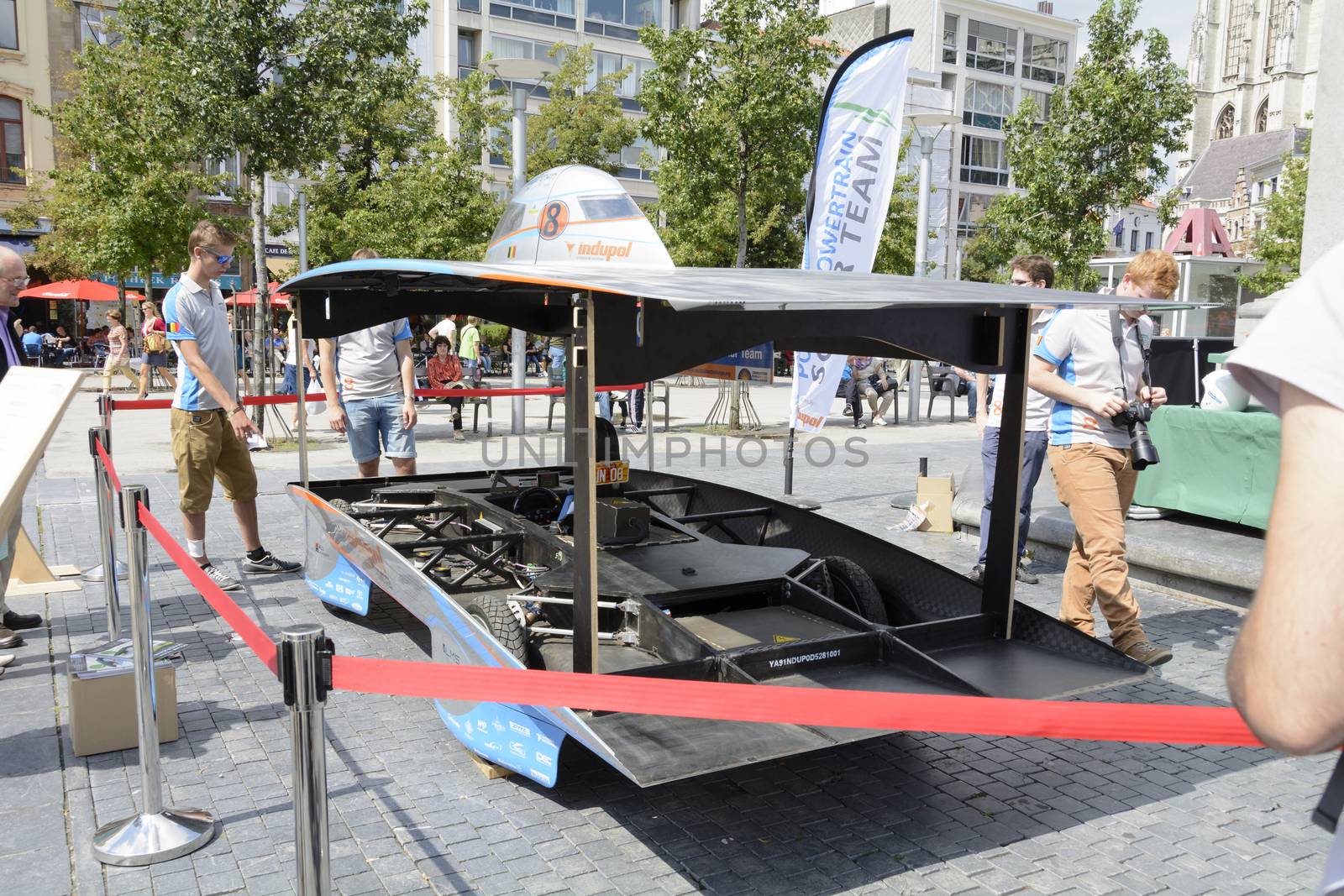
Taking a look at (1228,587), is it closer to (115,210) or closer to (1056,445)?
(1056,445)

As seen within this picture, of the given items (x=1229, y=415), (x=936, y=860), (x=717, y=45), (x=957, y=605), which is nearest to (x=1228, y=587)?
(x=1229, y=415)

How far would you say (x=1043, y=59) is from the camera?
67250 millimetres

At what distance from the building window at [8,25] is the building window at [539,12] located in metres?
18.1

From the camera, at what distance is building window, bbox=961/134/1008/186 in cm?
6344

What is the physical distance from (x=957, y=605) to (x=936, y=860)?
142cm

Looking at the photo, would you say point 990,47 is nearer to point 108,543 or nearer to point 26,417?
point 108,543

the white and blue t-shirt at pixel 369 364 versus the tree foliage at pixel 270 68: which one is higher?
the tree foliage at pixel 270 68

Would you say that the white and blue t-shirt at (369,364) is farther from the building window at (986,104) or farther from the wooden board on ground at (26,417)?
the building window at (986,104)

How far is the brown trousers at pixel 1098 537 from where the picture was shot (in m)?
4.79

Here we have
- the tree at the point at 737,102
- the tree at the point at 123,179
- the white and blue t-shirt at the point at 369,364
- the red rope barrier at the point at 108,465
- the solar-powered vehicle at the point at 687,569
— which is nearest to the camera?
the solar-powered vehicle at the point at 687,569

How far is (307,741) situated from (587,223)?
9.66 metres

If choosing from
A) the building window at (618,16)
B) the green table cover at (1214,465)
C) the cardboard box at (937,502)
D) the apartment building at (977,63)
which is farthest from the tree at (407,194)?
the apartment building at (977,63)

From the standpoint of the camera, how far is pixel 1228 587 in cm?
629

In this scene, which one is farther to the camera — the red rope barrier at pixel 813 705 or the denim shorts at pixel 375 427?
the denim shorts at pixel 375 427
